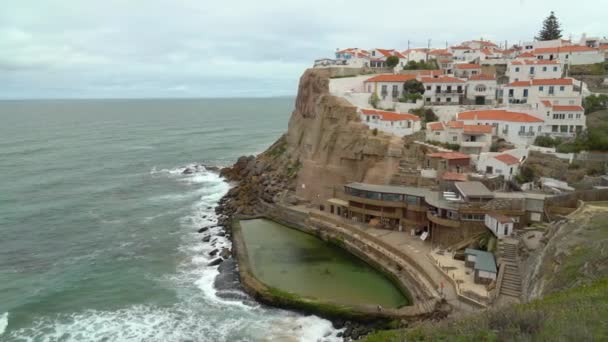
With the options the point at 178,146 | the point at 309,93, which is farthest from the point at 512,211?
the point at 178,146

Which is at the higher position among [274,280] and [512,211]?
[512,211]

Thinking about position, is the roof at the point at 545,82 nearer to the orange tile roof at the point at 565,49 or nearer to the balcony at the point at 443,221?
the orange tile roof at the point at 565,49

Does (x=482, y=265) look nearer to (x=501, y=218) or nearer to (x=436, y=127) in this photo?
(x=501, y=218)

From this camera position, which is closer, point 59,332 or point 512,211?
point 59,332

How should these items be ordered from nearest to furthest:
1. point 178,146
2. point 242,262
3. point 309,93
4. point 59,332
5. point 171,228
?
point 59,332 < point 242,262 < point 171,228 < point 309,93 < point 178,146

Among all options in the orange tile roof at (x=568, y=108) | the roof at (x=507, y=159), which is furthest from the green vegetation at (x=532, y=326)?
the orange tile roof at (x=568, y=108)

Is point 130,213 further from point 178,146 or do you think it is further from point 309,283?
point 178,146

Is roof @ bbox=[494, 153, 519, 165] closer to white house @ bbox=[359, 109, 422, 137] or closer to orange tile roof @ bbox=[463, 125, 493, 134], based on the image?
orange tile roof @ bbox=[463, 125, 493, 134]

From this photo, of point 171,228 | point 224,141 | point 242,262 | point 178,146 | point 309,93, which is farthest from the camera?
point 224,141
